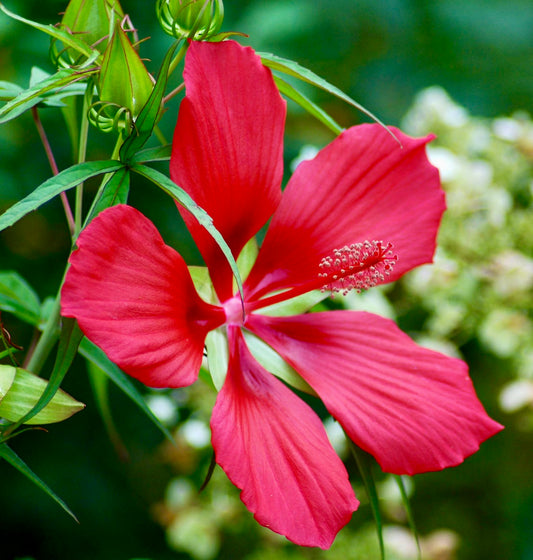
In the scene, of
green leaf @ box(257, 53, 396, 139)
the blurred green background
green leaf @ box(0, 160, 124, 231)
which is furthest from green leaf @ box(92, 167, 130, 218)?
the blurred green background

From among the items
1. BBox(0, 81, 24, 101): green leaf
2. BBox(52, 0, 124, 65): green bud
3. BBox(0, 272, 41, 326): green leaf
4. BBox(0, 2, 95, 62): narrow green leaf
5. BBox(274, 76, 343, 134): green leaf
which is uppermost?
BBox(52, 0, 124, 65): green bud

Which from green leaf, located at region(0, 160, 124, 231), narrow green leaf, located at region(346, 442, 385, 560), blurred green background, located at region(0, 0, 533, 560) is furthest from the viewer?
blurred green background, located at region(0, 0, 533, 560)

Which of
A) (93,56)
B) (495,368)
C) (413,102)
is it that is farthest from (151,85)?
(413,102)

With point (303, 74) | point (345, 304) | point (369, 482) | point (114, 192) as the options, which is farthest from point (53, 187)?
point (345, 304)

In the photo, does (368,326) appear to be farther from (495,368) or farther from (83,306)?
(495,368)

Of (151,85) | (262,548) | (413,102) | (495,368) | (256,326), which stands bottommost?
(262,548)

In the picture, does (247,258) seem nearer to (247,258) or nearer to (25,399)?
(247,258)

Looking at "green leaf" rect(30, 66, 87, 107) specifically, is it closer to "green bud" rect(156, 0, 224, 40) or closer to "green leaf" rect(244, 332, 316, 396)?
"green bud" rect(156, 0, 224, 40)
